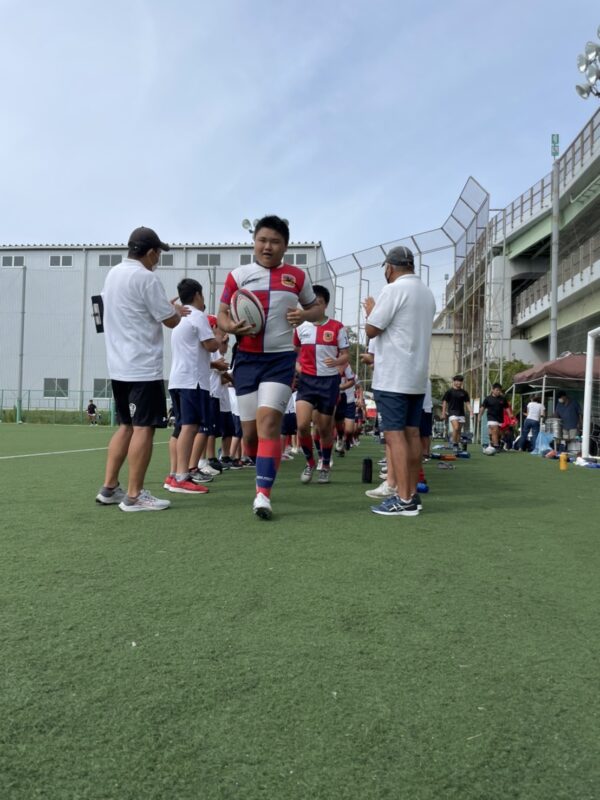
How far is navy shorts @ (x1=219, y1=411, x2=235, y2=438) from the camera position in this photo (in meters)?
8.69

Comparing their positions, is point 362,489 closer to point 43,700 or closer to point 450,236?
point 43,700

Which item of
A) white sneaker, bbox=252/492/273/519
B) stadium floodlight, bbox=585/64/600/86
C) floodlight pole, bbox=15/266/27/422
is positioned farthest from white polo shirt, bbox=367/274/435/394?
floodlight pole, bbox=15/266/27/422

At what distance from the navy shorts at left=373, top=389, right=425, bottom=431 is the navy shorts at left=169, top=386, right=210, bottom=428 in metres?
1.78

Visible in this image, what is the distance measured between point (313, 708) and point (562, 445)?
1505 cm

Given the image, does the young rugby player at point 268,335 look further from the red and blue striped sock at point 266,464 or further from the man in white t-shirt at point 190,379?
the man in white t-shirt at point 190,379

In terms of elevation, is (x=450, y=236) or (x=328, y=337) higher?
(x=450, y=236)

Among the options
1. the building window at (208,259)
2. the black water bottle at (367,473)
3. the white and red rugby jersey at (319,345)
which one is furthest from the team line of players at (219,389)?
the building window at (208,259)

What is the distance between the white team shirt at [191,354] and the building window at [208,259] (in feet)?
130

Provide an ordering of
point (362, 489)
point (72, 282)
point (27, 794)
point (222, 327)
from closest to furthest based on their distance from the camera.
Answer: point (27, 794) < point (222, 327) < point (362, 489) < point (72, 282)

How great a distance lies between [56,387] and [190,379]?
33.6m

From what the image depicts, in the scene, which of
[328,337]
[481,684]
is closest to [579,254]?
[328,337]

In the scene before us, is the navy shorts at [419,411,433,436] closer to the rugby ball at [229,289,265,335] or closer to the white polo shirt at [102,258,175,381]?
the rugby ball at [229,289,265,335]

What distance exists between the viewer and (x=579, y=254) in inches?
1129

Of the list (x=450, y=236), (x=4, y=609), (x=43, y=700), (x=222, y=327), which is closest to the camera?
(x=43, y=700)
